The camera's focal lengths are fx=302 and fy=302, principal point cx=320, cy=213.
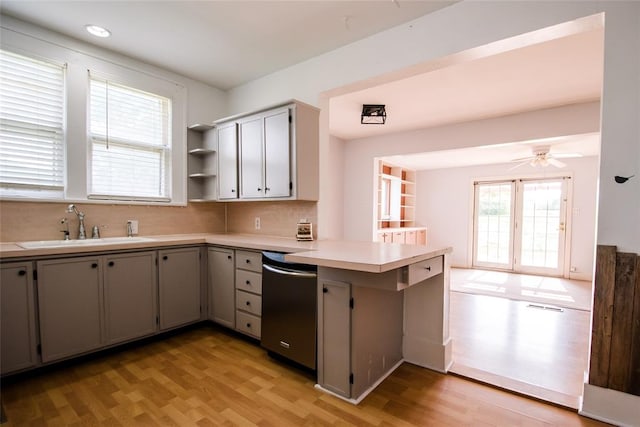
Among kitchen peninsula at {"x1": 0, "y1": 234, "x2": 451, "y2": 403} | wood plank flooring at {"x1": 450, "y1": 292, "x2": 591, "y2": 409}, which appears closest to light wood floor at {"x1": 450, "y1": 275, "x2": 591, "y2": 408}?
wood plank flooring at {"x1": 450, "y1": 292, "x2": 591, "y2": 409}

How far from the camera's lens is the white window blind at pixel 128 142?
289 centimetres

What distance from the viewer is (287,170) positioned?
281 centimetres

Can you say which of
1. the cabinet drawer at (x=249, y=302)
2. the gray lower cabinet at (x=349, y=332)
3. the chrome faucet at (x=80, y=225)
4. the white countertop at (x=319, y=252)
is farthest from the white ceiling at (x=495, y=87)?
the chrome faucet at (x=80, y=225)

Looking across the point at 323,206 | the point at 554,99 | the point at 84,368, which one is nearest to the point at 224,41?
the point at 323,206

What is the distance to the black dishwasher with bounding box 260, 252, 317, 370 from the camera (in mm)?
2166

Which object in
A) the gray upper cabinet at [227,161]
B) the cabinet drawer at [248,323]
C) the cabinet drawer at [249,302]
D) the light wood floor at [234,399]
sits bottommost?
the light wood floor at [234,399]

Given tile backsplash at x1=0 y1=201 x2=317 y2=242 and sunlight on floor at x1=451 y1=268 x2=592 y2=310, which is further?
sunlight on floor at x1=451 y1=268 x2=592 y2=310

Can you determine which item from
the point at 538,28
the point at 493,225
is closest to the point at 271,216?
the point at 538,28

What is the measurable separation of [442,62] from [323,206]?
1607mm

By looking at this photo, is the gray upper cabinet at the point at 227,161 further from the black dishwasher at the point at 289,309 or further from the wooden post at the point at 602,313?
the wooden post at the point at 602,313

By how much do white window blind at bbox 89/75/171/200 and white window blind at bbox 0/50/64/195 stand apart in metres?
0.25

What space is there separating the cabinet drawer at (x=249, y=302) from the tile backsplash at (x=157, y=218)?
0.81 meters

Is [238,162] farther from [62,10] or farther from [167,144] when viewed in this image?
[62,10]

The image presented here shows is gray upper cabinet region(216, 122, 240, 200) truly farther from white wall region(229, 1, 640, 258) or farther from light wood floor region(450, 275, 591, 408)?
light wood floor region(450, 275, 591, 408)
